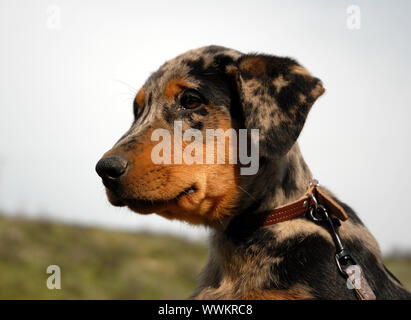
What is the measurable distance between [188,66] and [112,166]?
132 centimetres

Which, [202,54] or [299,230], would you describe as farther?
[202,54]

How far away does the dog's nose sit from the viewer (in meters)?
3.29

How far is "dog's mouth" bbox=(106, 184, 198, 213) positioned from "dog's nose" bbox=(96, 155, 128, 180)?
0.19m

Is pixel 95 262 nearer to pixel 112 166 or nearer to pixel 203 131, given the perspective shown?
pixel 203 131

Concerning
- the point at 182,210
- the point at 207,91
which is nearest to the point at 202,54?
the point at 207,91

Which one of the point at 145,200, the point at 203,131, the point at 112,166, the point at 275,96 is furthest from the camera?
the point at 203,131

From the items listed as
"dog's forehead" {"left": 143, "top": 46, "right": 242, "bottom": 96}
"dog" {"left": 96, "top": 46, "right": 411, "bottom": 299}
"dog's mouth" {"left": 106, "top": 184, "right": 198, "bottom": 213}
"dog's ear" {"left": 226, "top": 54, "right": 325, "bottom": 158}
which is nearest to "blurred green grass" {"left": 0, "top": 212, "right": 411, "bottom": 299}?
"dog" {"left": 96, "top": 46, "right": 411, "bottom": 299}

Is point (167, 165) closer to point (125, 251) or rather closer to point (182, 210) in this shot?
point (182, 210)

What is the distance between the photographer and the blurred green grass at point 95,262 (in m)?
11.6

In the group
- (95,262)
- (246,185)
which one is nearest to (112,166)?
(246,185)

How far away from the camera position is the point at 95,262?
45.0ft
